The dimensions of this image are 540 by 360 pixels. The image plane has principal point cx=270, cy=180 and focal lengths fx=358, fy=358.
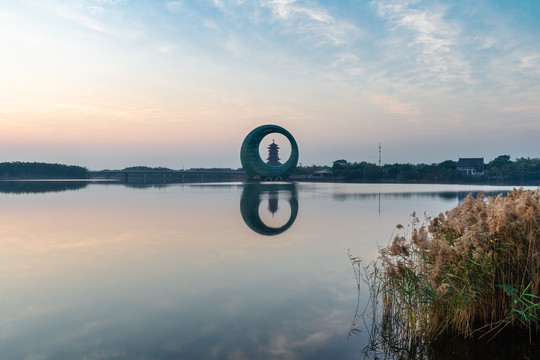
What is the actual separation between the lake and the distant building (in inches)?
2833

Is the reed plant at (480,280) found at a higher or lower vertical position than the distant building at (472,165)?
lower

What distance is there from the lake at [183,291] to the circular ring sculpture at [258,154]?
43345mm

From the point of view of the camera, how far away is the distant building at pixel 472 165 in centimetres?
7206

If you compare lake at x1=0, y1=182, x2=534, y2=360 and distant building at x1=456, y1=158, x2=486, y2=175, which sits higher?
distant building at x1=456, y1=158, x2=486, y2=175

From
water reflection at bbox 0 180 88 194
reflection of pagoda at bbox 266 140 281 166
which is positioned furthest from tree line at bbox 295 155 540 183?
reflection of pagoda at bbox 266 140 281 166

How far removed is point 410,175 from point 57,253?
58456 mm

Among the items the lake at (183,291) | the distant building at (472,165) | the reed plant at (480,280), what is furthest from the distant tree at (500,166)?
the reed plant at (480,280)

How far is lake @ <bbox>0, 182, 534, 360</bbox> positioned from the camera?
385 cm

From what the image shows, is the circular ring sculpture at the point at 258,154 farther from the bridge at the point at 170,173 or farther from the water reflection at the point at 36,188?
the water reflection at the point at 36,188

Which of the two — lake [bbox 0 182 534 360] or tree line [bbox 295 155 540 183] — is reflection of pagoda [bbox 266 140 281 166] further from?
lake [bbox 0 182 534 360]

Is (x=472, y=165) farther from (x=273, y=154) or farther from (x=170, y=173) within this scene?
(x=273, y=154)

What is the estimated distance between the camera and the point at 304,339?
3994 millimetres

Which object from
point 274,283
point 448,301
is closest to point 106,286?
point 274,283

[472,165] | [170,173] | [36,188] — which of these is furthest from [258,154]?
[472,165]
